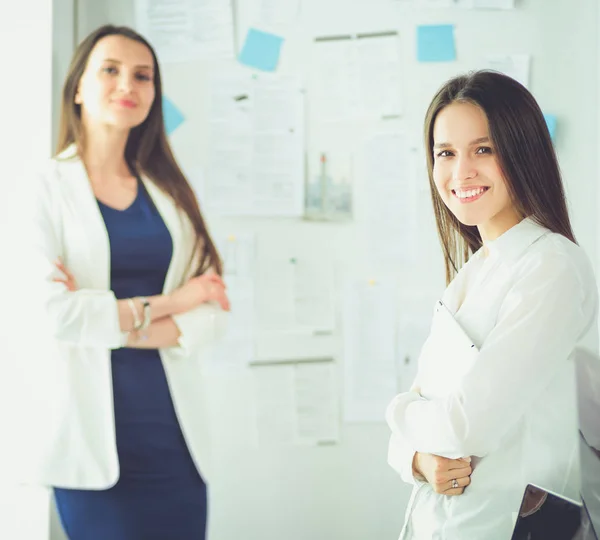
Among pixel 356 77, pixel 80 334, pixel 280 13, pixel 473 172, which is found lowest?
pixel 80 334

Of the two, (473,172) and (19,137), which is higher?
(19,137)

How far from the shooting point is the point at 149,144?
191 centimetres

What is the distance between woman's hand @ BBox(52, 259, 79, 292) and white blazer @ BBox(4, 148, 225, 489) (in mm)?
17

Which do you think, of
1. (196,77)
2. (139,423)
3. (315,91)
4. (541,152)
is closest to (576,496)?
(541,152)

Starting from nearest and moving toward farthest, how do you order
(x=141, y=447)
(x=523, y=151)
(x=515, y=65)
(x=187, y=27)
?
1. (x=523, y=151)
2. (x=141, y=447)
3. (x=515, y=65)
4. (x=187, y=27)

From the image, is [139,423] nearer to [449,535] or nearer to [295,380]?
[295,380]

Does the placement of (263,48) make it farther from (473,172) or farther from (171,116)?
(473,172)

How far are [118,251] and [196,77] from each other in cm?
89

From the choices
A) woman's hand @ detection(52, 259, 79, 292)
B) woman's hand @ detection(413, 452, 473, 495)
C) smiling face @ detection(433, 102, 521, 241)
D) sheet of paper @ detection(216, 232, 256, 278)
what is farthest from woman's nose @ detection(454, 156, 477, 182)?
sheet of paper @ detection(216, 232, 256, 278)

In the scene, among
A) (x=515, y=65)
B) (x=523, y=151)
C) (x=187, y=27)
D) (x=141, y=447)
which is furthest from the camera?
(x=187, y=27)

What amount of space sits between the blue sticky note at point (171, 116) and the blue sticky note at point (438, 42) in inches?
33.7

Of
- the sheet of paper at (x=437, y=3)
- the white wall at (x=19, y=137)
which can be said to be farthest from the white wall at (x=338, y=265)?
the white wall at (x=19, y=137)

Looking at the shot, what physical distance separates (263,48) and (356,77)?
332 millimetres

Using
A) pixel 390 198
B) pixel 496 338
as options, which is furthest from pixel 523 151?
pixel 390 198
